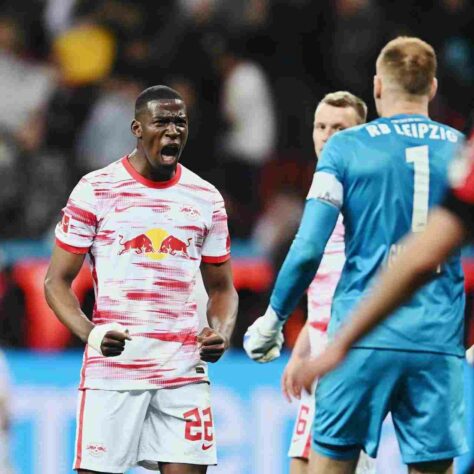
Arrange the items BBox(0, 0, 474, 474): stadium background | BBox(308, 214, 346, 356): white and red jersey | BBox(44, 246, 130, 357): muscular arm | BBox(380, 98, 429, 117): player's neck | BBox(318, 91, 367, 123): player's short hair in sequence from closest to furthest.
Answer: BBox(380, 98, 429, 117): player's neck
BBox(44, 246, 130, 357): muscular arm
BBox(308, 214, 346, 356): white and red jersey
BBox(318, 91, 367, 123): player's short hair
BBox(0, 0, 474, 474): stadium background

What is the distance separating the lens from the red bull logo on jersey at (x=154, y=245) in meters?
6.02

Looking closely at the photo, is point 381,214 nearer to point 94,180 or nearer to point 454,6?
point 94,180

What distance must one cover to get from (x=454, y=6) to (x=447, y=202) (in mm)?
10122

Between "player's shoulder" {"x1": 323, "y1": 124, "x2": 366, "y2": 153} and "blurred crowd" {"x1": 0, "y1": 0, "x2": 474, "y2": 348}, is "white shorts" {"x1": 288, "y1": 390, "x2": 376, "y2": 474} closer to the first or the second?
"player's shoulder" {"x1": 323, "y1": 124, "x2": 366, "y2": 153}

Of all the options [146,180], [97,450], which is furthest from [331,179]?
[97,450]

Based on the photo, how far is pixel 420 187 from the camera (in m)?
5.39

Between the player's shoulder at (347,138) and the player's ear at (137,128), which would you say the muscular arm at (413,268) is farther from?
the player's ear at (137,128)

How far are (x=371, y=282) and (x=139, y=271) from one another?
1.08 meters

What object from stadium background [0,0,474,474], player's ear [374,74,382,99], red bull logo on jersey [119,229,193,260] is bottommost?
red bull logo on jersey [119,229,193,260]

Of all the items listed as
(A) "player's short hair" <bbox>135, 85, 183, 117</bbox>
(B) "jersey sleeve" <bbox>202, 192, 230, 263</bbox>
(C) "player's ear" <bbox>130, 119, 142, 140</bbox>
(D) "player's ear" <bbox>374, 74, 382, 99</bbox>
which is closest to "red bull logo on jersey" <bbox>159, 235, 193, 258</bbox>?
(B) "jersey sleeve" <bbox>202, 192, 230, 263</bbox>

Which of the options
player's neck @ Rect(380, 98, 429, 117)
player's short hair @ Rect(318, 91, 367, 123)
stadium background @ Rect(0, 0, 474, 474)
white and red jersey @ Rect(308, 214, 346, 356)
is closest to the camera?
player's neck @ Rect(380, 98, 429, 117)

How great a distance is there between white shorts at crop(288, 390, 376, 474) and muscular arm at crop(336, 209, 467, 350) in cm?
338

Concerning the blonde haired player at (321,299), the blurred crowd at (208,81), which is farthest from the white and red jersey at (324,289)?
the blurred crowd at (208,81)

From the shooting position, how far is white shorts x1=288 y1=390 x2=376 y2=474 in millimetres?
6742
